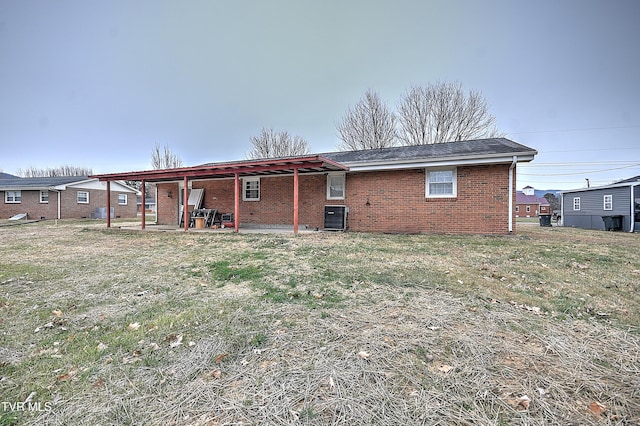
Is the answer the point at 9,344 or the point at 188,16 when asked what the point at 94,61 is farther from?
the point at 9,344

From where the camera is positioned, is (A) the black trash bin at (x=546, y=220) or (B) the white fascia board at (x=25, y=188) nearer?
(A) the black trash bin at (x=546, y=220)

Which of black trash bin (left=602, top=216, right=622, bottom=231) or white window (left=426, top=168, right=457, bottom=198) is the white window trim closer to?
white window (left=426, top=168, right=457, bottom=198)

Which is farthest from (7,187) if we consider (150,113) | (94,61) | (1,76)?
(94,61)

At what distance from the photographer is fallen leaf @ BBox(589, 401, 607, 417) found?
1613 millimetres

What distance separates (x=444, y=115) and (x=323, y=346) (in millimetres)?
24473

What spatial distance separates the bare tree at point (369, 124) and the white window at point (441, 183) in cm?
1513

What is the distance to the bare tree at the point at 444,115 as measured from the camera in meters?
21.8

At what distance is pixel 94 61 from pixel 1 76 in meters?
5.17

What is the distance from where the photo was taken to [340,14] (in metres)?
14.0

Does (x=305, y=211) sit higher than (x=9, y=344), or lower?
higher

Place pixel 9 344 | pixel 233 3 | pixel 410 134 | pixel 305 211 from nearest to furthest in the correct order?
pixel 9 344 → pixel 305 211 → pixel 233 3 → pixel 410 134

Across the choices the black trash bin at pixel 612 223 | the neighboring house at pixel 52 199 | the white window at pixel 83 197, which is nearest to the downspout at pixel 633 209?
the black trash bin at pixel 612 223

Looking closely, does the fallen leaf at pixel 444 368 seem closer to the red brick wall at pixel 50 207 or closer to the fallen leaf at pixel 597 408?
the fallen leaf at pixel 597 408

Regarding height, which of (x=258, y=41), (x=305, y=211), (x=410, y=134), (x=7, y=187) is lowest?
(x=305, y=211)
